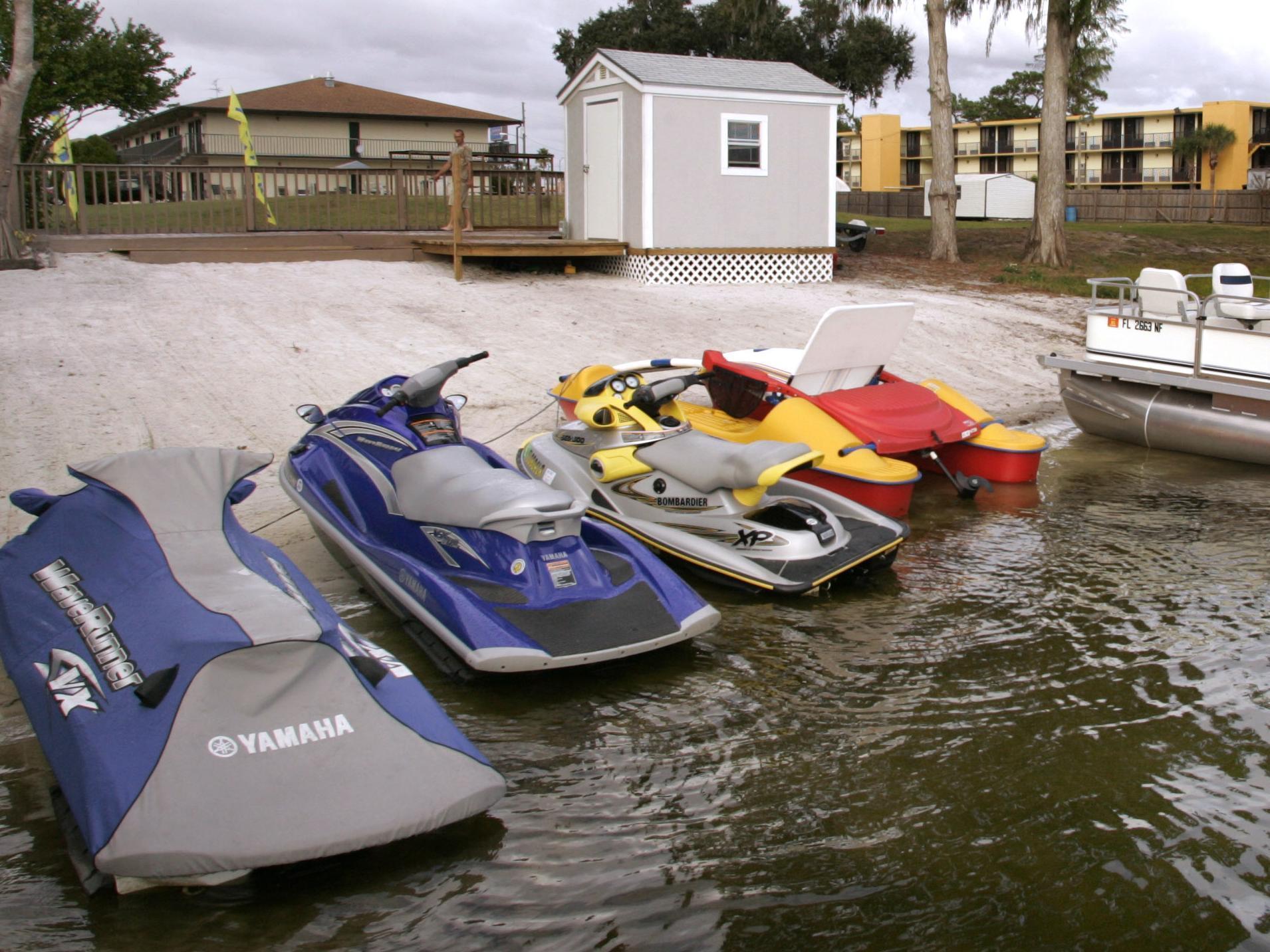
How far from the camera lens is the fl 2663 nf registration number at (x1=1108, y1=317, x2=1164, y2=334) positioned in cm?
1111

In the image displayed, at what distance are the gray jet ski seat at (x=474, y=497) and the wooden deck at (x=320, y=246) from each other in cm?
1159

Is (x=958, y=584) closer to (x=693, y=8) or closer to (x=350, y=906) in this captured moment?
(x=350, y=906)

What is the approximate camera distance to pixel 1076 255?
1002 inches

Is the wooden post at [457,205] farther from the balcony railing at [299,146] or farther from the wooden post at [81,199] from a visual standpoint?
the balcony railing at [299,146]

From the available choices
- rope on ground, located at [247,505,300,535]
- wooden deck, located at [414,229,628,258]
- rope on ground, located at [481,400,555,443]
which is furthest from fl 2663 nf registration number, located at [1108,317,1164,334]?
wooden deck, located at [414,229,628,258]

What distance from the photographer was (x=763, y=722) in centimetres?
512

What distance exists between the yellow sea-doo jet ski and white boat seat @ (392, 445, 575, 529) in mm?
1051

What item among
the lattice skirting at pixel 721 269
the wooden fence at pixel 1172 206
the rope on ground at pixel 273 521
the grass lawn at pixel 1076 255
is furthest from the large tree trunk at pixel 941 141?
the wooden fence at pixel 1172 206

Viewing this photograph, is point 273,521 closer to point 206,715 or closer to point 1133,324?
point 206,715

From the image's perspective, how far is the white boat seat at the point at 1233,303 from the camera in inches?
429

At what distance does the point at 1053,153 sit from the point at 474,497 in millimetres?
21110

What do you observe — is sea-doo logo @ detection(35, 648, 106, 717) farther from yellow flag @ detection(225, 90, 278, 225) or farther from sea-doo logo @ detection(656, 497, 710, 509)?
yellow flag @ detection(225, 90, 278, 225)

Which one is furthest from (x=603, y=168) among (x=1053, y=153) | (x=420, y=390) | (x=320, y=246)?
(x=420, y=390)

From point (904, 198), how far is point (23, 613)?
163ft
